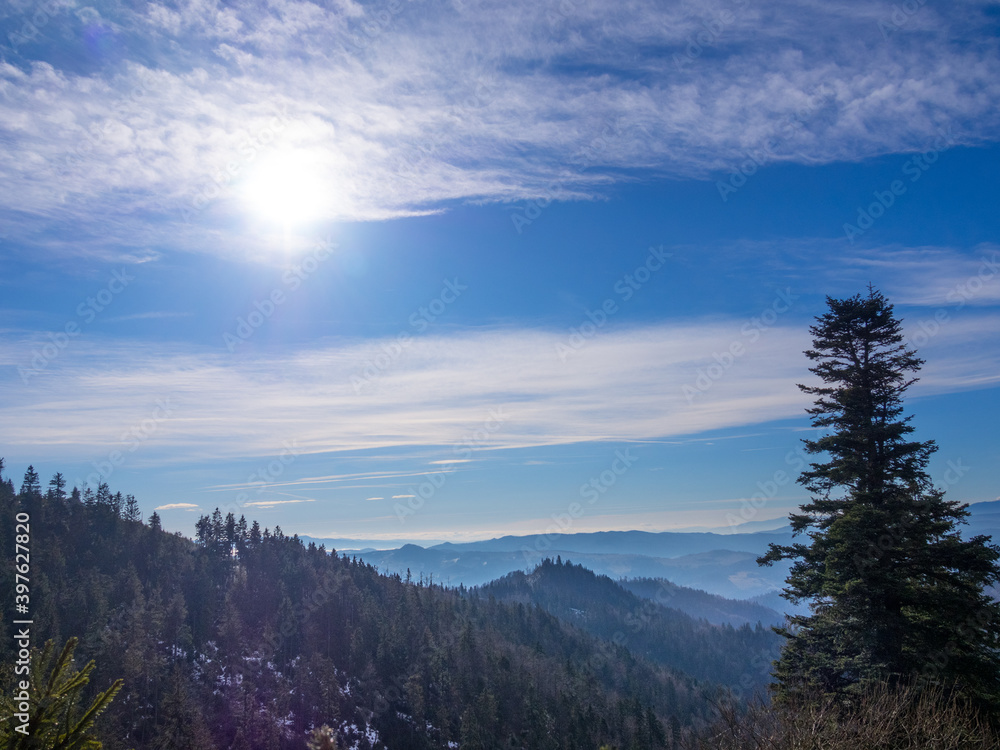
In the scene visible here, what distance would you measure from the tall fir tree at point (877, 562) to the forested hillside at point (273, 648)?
288ft

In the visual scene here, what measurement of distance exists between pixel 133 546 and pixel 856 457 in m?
163

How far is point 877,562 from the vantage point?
70.1ft

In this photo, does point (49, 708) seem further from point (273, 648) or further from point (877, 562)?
point (273, 648)

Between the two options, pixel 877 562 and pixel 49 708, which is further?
pixel 877 562

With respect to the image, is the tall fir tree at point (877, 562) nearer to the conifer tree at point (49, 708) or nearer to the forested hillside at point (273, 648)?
→ the conifer tree at point (49, 708)

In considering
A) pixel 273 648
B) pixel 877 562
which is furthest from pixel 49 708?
pixel 273 648

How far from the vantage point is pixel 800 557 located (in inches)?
983

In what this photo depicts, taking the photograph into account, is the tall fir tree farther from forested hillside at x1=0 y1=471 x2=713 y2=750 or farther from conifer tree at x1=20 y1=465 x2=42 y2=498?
conifer tree at x1=20 y1=465 x2=42 y2=498

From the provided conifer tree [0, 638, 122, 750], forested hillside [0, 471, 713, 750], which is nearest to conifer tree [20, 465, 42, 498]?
forested hillside [0, 471, 713, 750]

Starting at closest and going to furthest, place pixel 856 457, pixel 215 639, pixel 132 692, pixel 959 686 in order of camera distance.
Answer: pixel 959 686, pixel 856 457, pixel 132 692, pixel 215 639

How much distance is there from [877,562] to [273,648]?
5525 inches

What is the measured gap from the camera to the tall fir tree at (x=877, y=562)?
19.6m

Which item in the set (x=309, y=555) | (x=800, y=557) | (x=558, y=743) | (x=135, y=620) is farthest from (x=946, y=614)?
(x=309, y=555)

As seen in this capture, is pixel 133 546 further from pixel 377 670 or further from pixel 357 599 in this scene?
pixel 377 670
